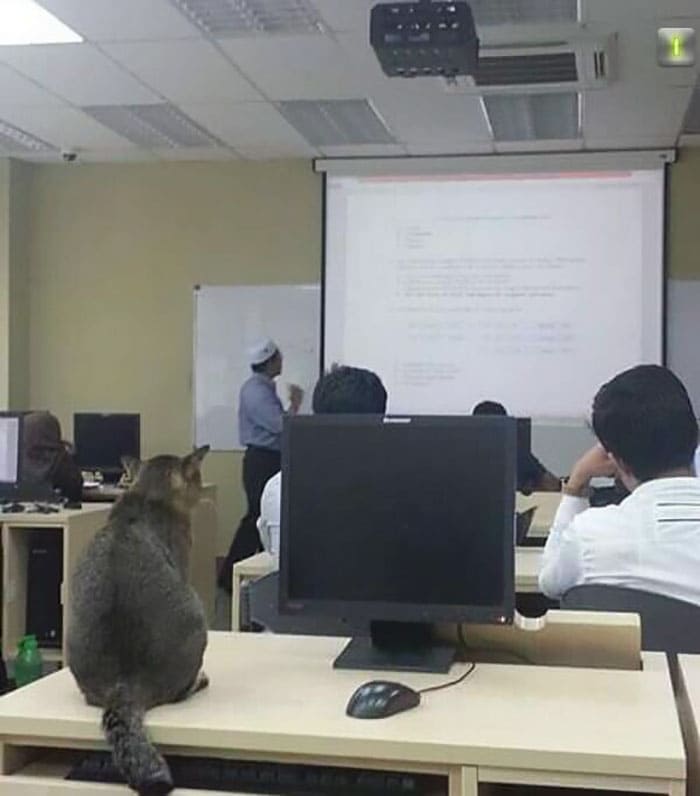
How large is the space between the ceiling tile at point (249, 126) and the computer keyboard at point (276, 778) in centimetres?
520

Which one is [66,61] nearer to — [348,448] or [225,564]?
[225,564]

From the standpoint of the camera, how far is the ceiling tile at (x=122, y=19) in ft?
15.6

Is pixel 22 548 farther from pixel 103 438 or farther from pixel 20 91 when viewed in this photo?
pixel 20 91

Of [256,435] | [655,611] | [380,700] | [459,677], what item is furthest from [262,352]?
[380,700]

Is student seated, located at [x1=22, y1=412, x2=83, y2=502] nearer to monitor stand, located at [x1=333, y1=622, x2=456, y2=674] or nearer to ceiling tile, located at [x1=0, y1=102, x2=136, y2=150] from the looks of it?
ceiling tile, located at [x1=0, y1=102, x2=136, y2=150]

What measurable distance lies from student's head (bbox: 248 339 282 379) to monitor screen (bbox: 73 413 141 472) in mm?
878

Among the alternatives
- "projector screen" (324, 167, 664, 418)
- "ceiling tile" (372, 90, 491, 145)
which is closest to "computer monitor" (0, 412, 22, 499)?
"ceiling tile" (372, 90, 491, 145)

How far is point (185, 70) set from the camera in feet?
18.8

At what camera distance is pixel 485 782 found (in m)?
1.48

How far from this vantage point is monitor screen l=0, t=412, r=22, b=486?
5.32 meters

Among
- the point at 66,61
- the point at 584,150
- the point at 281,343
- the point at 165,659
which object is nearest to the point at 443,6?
the point at 66,61

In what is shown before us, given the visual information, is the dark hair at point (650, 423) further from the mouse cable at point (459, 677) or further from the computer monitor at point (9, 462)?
the computer monitor at point (9, 462)

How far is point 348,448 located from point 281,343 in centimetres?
601

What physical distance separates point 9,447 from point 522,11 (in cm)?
306
